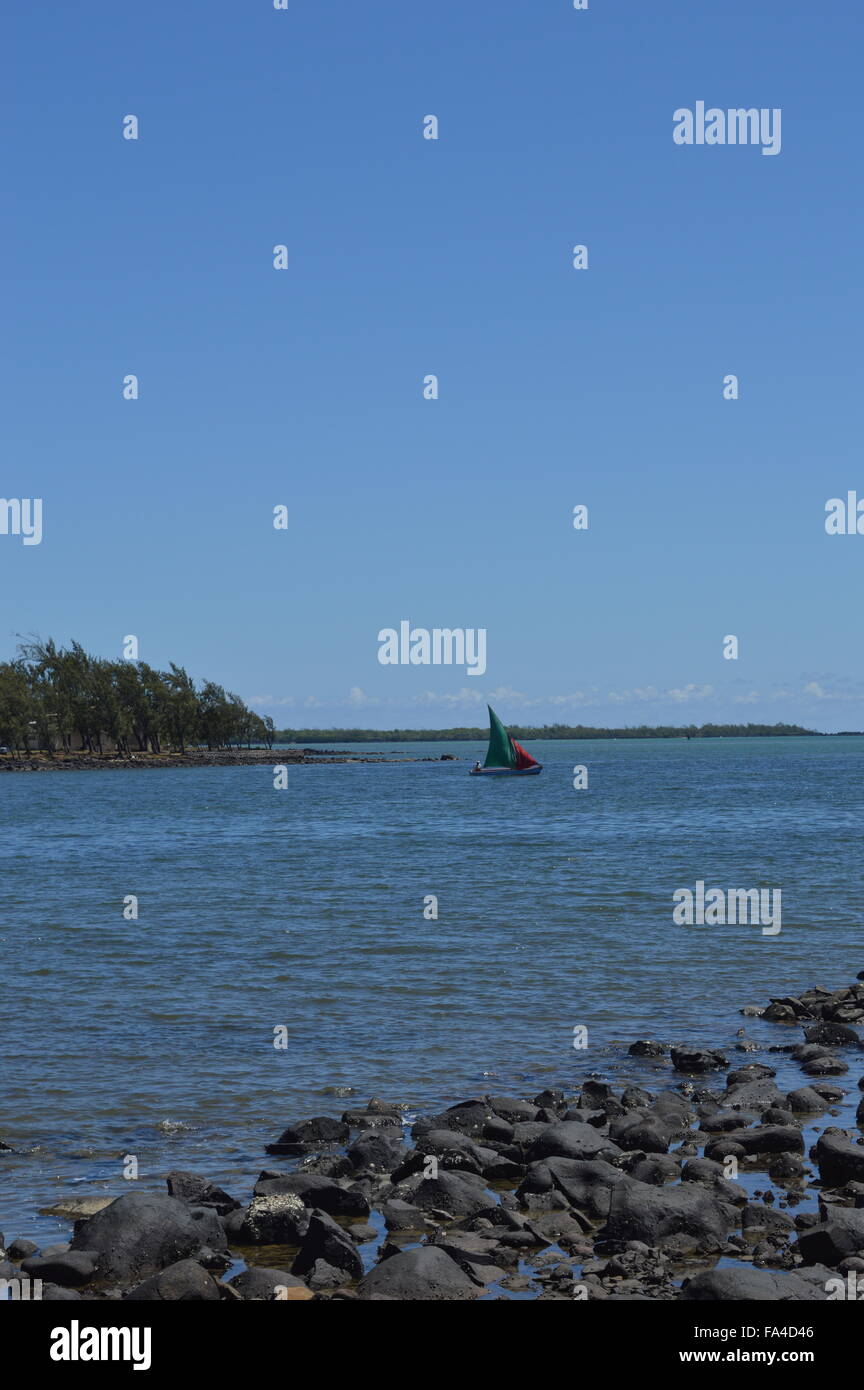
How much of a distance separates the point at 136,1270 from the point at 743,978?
60.9 ft

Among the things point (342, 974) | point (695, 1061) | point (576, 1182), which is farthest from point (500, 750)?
point (576, 1182)

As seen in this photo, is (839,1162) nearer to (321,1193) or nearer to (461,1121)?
(461,1121)

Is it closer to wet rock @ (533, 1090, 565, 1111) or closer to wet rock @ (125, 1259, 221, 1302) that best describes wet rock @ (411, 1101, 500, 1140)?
wet rock @ (533, 1090, 565, 1111)

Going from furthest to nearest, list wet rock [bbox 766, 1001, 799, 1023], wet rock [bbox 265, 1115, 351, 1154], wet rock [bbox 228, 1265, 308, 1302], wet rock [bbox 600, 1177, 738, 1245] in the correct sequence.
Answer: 1. wet rock [bbox 766, 1001, 799, 1023]
2. wet rock [bbox 265, 1115, 351, 1154]
3. wet rock [bbox 600, 1177, 738, 1245]
4. wet rock [bbox 228, 1265, 308, 1302]

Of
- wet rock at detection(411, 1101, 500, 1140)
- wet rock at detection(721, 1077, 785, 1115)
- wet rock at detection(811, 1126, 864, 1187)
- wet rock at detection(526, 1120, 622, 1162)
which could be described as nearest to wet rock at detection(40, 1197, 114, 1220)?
wet rock at detection(411, 1101, 500, 1140)

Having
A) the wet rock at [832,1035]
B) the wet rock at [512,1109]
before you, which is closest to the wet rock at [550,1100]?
the wet rock at [512,1109]

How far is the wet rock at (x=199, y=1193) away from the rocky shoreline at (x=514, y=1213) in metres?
0.03

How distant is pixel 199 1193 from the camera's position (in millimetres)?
13852

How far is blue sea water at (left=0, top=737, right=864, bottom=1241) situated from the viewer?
1806 centimetres

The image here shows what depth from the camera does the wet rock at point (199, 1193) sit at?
13.6 meters

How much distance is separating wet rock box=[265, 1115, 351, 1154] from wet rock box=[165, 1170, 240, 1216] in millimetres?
1898

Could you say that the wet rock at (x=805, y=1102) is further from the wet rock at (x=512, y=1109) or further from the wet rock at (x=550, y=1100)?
the wet rock at (x=512, y=1109)
